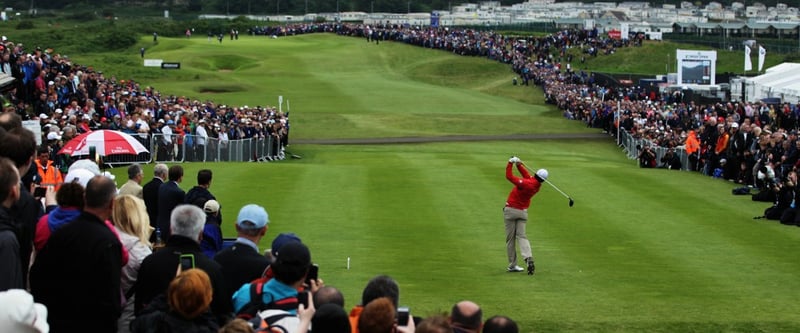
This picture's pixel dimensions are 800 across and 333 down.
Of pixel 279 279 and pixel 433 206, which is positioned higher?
pixel 279 279

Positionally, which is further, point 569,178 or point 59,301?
point 569,178

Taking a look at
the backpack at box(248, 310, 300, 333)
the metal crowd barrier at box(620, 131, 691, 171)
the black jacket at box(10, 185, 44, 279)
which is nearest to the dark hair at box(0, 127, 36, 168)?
the black jacket at box(10, 185, 44, 279)

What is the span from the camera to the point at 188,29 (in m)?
137

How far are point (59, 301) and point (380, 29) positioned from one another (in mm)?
113588

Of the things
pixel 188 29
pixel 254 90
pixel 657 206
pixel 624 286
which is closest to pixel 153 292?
pixel 624 286

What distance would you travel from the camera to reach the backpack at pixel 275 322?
8.97 m

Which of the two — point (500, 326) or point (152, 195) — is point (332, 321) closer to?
point (500, 326)

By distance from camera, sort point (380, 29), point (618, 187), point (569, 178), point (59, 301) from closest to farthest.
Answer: point (59, 301) < point (618, 187) < point (569, 178) < point (380, 29)

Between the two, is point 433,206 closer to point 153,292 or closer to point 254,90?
point 153,292

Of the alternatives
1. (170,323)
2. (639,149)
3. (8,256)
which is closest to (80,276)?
(8,256)

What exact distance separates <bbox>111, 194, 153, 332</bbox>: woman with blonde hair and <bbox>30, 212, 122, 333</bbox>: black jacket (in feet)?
3.00

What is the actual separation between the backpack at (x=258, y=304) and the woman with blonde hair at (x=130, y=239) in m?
1.62

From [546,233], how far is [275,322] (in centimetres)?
1588

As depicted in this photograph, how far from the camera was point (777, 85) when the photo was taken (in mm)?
65625
